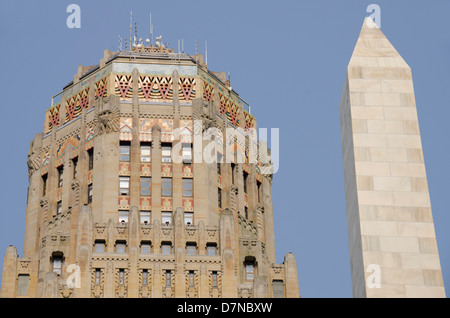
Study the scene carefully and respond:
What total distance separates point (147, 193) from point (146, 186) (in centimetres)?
67

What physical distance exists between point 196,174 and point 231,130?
20.4 feet

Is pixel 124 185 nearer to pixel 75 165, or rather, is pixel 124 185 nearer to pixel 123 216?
pixel 123 216

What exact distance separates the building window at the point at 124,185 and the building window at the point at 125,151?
5.56 feet

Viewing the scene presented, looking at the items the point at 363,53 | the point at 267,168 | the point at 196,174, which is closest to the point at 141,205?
the point at 196,174

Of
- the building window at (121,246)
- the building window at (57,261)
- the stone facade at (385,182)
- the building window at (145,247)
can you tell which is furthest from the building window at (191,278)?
the stone facade at (385,182)

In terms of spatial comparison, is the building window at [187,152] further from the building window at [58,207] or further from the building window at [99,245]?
the building window at [58,207]

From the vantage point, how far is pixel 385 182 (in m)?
62.9

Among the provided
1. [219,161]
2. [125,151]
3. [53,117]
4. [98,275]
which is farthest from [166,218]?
[53,117]

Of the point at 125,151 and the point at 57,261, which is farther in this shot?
the point at 125,151

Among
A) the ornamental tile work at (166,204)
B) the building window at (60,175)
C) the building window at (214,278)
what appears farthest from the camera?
the building window at (60,175)

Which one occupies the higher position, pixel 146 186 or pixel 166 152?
pixel 166 152

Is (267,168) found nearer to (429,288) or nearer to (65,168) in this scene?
(65,168)

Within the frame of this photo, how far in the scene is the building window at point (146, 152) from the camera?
330ft

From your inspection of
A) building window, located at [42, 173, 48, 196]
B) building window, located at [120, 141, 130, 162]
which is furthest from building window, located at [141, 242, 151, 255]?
building window, located at [42, 173, 48, 196]
